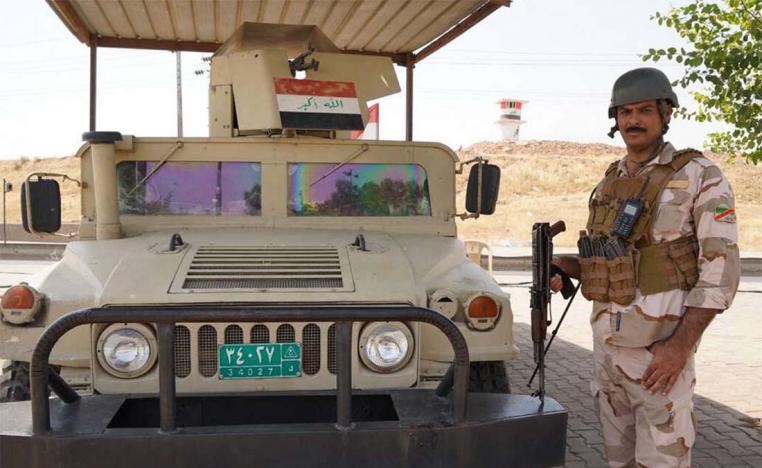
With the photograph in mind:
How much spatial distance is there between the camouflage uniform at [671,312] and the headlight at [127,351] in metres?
1.75

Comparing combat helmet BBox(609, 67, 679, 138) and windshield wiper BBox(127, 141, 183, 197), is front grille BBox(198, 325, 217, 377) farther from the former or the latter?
combat helmet BBox(609, 67, 679, 138)

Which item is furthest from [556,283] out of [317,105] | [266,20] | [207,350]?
[266,20]

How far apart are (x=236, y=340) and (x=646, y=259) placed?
1.58 metres

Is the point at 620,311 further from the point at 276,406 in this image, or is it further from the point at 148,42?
the point at 148,42

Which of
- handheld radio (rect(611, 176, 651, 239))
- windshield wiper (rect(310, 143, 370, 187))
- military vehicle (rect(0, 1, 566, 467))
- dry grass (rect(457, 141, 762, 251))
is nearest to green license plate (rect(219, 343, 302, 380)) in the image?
military vehicle (rect(0, 1, 566, 467))

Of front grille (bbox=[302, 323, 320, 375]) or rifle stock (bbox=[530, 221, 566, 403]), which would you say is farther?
front grille (bbox=[302, 323, 320, 375])

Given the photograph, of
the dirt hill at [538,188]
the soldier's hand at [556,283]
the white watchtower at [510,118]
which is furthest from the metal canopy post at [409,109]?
the white watchtower at [510,118]

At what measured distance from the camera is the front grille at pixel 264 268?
10.2 ft

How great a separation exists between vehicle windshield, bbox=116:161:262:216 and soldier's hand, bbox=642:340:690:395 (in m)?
2.32

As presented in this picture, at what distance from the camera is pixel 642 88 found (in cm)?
278

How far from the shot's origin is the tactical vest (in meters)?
2.69

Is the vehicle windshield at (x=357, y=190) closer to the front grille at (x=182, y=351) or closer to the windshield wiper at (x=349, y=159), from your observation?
the windshield wiper at (x=349, y=159)

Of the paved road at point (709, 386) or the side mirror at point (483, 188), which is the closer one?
the paved road at point (709, 386)

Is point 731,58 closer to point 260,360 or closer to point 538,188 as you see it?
point 260,360
